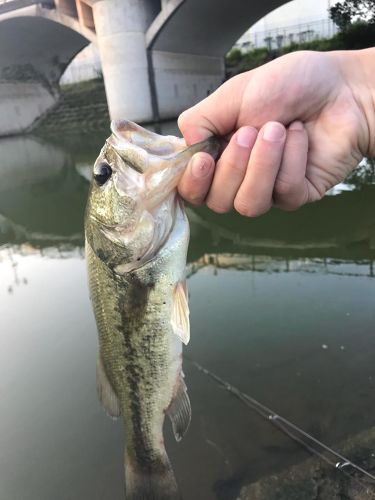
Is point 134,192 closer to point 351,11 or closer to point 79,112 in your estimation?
point 351,11

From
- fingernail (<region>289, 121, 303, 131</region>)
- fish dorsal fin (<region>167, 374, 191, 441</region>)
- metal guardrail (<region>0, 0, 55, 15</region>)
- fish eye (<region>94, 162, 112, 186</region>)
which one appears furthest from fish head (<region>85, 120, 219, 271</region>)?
metal guardrail (<region>0, 0, 55, 15</region>)

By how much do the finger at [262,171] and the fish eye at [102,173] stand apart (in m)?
0.57

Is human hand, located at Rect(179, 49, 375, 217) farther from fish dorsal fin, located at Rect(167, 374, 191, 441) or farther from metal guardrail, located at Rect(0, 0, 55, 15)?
metal guardrail, located at Rect(0, 0, 55, 15)

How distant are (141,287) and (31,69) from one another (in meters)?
41.4

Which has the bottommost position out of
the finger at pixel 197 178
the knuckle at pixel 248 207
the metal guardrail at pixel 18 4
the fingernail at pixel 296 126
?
the knuckle at pixel 248 207

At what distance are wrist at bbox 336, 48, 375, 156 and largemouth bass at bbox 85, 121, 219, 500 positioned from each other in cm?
73

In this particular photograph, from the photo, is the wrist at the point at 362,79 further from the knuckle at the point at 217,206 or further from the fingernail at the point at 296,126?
the knuckle at the point at 217,206

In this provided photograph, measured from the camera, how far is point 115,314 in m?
2.04

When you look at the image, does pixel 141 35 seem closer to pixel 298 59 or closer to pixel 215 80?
pixel 215 80

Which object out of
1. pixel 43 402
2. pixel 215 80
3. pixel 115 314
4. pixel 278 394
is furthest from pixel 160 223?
pixel 215 80

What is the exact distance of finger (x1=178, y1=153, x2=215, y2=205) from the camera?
5.64ft

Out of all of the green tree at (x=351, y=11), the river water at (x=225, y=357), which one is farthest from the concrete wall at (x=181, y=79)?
the river water at (x=225, y=357)

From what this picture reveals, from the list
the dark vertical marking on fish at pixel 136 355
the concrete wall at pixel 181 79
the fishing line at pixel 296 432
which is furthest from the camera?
the concrete wall at pixel 181 79

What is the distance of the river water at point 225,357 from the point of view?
3201 mm
